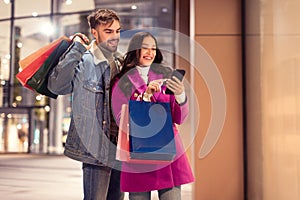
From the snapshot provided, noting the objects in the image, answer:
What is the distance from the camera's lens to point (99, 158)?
180 cm

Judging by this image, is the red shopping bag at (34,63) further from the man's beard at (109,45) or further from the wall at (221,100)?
the wall at (221,100)

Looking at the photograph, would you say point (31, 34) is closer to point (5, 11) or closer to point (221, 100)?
point (5, 11)

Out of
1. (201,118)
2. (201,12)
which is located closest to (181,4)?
(201,12)

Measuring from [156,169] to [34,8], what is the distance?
8.24 meters

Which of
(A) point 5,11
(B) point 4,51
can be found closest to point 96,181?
(A) point 5,11

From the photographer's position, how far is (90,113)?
1.81m

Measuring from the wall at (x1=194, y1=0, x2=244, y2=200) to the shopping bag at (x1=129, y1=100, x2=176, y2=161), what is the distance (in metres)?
1.60

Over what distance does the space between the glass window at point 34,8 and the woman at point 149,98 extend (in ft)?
24.7

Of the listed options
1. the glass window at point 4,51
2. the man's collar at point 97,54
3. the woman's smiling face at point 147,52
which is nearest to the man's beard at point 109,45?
the man's collar at point 97,54

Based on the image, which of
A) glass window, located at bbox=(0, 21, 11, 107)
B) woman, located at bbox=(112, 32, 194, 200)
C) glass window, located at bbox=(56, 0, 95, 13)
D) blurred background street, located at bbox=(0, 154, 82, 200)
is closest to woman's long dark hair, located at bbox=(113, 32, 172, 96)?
woman, located at bbox=(112, 32, 194, 200)

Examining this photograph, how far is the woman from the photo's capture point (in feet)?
5.81

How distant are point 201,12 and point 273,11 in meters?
0.82

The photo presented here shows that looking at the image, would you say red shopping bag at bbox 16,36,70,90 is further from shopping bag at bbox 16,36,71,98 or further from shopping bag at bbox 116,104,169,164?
shopping bag at bbox 116,104,169,164

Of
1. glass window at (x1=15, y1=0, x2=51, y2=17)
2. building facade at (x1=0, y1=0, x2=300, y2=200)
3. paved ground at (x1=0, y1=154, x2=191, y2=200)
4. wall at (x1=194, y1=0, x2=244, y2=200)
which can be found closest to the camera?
building facade at (x1=0, y1=0, x2=300, y2=200)
